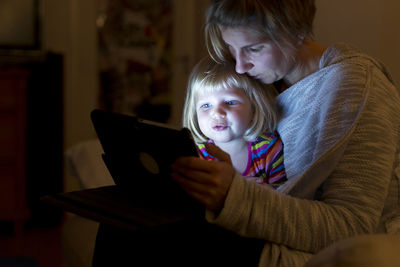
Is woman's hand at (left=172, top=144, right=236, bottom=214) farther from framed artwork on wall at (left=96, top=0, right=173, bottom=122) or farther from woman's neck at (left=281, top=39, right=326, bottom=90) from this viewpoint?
framed artwork on wall at (left=96, top=0, right=173, bottom=122)

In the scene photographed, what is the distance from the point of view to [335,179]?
104cm

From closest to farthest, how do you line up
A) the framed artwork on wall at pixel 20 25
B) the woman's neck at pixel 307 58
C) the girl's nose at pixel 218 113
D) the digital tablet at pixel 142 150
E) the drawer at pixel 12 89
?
the digital tablet at pixel 142 150
the woman's neck at pixel 307 58
the girl's nose at pixel 218 113
the drawer at pixel 12 89
the framed artwork on wall at pixel 20 25

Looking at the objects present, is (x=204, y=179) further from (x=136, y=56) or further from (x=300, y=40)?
(x=136, y=56)

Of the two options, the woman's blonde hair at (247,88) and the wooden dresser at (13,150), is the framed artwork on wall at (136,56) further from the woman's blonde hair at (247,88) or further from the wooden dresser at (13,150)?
the woman's blonde hair at (247,88)

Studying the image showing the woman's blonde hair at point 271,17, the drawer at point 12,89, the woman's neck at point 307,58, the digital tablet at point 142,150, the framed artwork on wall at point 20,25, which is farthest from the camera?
the framed artwork on wall at point 20,25

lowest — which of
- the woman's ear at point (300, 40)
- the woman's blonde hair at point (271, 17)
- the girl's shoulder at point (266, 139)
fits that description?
the girl's shoulder at point (266, 139)

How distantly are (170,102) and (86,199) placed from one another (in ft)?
10.5

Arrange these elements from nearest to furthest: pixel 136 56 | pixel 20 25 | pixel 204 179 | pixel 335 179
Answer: pixel 204 179
pixel 335 179
pixel 20 25
pixel 136 56

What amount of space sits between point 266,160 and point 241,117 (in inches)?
5.4

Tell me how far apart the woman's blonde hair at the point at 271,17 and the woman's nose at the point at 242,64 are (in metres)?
0.08

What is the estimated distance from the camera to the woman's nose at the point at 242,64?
1.26 m

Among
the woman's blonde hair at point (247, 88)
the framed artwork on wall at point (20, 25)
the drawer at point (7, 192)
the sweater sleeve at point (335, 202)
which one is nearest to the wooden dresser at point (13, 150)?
the drawer at point (7, 192)

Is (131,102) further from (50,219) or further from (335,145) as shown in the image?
(335,145)

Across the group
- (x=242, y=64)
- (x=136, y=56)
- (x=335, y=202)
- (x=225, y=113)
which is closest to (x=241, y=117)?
(x=225, y=113)
